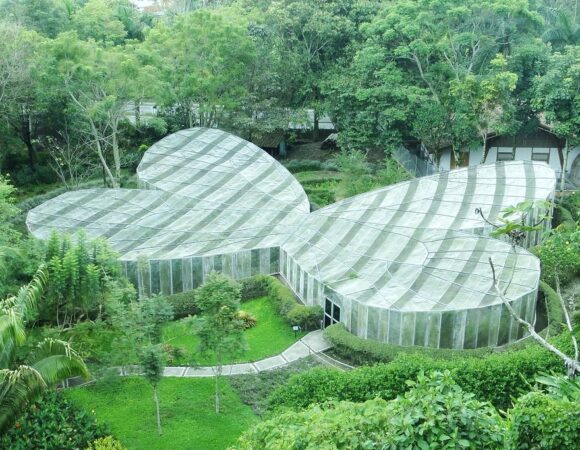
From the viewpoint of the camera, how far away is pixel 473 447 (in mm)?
12227

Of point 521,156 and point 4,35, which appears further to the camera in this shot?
point 521,156

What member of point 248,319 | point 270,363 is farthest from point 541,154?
point 270,363

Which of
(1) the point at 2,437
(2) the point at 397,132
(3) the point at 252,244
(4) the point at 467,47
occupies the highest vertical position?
(4) the point at 467,47

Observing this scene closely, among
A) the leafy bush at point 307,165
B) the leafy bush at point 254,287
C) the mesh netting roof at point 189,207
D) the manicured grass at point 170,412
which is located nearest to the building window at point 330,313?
the leafy bush at point 254,287

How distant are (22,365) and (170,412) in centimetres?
656

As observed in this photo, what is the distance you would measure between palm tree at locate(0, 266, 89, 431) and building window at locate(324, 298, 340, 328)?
40.5ft

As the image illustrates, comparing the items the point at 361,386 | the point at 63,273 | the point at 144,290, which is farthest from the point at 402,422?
the point at 144,290

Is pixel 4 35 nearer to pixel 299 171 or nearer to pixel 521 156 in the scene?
pixel 299 171

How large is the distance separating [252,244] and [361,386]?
13.4 metres

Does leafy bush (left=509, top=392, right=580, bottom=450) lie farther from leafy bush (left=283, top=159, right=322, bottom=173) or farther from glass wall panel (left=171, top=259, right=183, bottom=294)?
leafy bush (left=283, top=159, right=322, bottom=173)

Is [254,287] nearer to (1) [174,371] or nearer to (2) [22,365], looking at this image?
(1) [174,371]

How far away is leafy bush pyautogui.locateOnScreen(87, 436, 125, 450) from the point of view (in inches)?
802

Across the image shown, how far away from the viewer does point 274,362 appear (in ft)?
88.7

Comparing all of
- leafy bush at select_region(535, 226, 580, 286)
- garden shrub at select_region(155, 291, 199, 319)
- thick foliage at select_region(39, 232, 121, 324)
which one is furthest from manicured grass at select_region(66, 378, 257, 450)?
leafy bush at select_region(535, 226, 580, 286)
